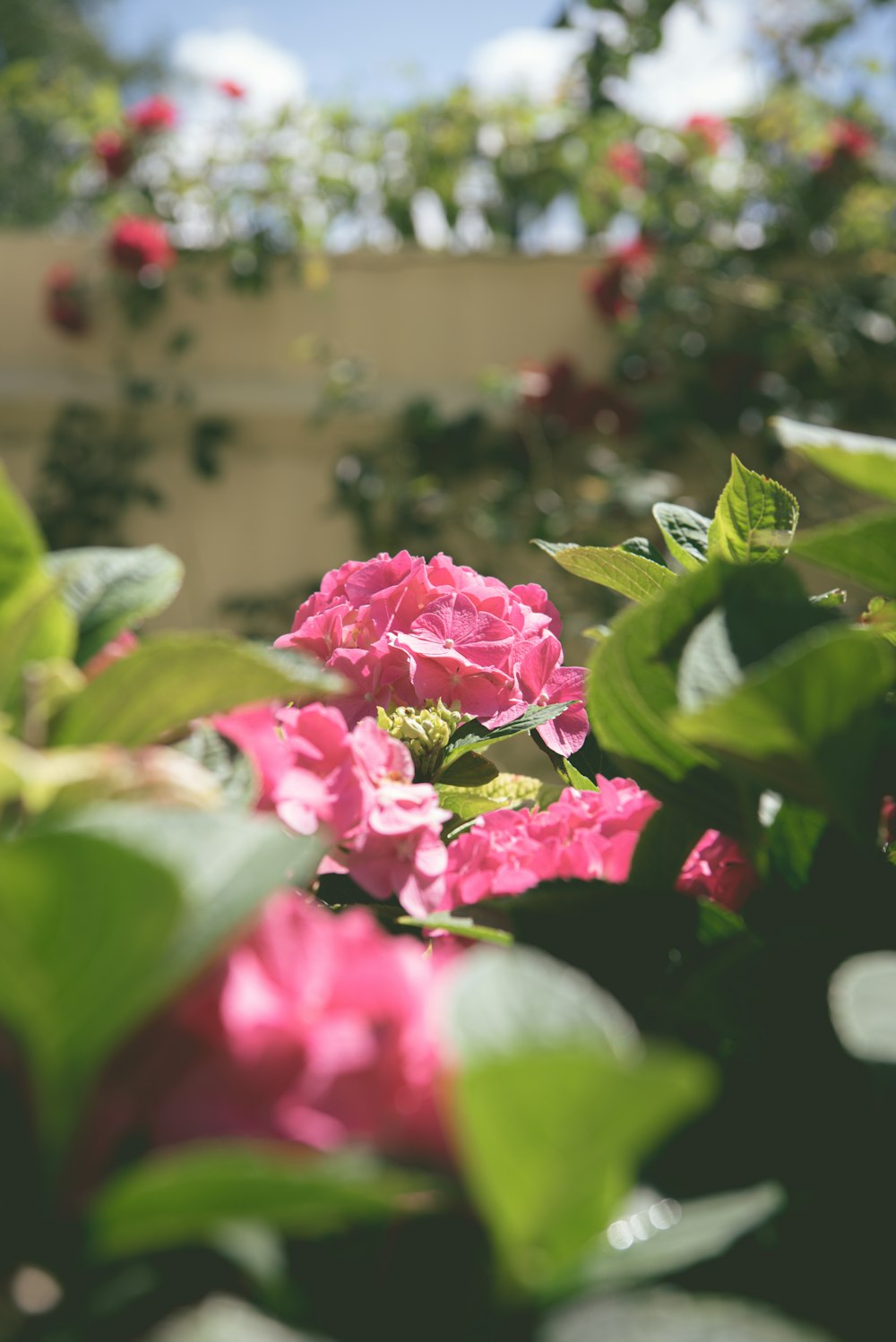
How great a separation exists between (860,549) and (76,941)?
28 centimetres

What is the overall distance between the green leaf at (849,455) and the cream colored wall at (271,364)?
346 cm

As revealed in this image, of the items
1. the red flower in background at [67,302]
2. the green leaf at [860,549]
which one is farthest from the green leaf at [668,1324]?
the red flower in background at [67,302]

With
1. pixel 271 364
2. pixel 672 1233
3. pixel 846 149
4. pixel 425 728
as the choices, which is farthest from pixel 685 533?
pixel 271 364

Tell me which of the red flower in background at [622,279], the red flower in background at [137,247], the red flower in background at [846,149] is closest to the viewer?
the red flower in background at [846,149]

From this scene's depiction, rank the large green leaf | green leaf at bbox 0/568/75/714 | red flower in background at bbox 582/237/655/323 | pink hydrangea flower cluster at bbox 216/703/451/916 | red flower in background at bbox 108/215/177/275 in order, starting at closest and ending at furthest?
the large green leaf
green leaf at bbox 0/568/75/714
pink hydrangea flower cluster at bbox 216/703/451/916
red flower in background at bbox 582/237/655/323
red flower in background at bbox 108/215/177/275

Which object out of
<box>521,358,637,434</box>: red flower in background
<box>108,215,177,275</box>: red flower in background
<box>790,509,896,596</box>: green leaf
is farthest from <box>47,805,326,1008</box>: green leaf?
A: <box>108,215,177,275</box>: red flower in background

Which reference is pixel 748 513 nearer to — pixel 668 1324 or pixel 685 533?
pixel 685 533

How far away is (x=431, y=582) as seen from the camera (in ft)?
2.19

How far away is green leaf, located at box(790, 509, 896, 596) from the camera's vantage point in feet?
1.25

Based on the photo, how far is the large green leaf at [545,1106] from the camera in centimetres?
22

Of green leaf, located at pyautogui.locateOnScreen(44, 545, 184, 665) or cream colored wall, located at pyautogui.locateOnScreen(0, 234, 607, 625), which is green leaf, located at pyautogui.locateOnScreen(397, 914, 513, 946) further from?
cream colored wall, located at pyautogui.locateOnScreen(0, 234, 607, 625)

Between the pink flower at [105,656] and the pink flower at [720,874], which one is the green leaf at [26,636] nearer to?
the pink flower at [105,656]

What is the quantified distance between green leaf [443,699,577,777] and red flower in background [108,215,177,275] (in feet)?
11.6

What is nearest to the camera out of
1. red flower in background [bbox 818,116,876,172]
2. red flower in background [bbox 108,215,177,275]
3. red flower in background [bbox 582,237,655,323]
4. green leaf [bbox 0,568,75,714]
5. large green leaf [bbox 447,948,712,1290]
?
large green leaf [bbox 447,948,712,1290]
